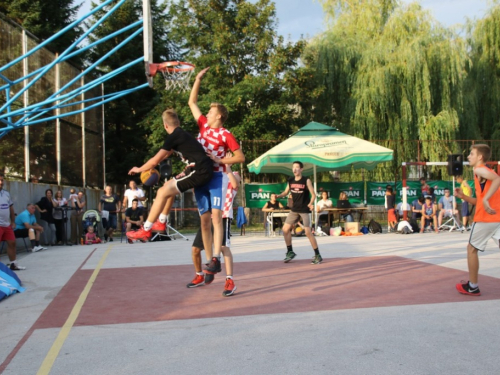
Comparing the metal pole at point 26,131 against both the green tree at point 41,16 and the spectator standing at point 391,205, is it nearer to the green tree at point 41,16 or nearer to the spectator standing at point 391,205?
the spectator standing at point 391,205

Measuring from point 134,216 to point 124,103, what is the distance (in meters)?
18.6

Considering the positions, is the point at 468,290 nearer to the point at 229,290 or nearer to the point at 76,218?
the point at 229,290

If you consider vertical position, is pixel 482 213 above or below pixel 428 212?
above

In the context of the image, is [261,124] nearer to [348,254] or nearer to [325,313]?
[348,254]

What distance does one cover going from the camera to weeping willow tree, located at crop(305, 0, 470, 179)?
26656 millimetres


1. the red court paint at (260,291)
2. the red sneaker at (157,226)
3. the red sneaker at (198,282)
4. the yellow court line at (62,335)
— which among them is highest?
the red sneaker at (157,226)

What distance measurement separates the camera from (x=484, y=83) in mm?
28219

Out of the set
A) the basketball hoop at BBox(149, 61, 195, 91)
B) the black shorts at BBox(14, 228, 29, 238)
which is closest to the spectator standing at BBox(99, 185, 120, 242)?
the black shorts at BBox(14, 228, 29, 238)

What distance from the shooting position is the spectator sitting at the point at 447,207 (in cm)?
2055

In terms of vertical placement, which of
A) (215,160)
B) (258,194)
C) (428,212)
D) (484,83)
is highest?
(484,83)

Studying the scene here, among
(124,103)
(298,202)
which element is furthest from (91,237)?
(124,103)

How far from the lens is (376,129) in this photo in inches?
1085

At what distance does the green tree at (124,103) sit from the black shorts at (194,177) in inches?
1122

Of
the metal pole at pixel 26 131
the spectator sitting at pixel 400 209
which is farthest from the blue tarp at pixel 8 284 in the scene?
the spectator sitting at pixel 400 209
